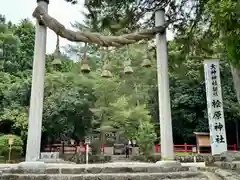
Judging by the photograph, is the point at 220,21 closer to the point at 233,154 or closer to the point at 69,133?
the point at 233,154

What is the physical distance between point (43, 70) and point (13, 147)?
10.7m

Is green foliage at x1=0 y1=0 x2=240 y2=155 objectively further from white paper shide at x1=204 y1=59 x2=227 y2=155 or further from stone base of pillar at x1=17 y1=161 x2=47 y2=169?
stone base of pillar at x1=17 y1=161 x2=47 y2=169

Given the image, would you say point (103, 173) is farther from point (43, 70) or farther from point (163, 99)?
point (43, 70)

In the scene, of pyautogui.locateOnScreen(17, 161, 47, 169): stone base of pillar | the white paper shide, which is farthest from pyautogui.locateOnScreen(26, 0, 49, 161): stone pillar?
the white paper shide

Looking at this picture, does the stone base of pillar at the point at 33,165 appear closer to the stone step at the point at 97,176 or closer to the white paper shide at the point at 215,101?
the stone step at the point at 97,176

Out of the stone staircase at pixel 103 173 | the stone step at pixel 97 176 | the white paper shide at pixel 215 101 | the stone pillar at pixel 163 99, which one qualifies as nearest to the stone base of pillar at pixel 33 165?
the stone staircase at pixel 103 173

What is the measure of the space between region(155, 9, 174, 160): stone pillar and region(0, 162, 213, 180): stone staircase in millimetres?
545

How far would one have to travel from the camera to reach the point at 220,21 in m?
4.27

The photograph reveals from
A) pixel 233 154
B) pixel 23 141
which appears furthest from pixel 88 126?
pixel 233 154

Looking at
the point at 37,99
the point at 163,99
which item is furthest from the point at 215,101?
the point at 37,99

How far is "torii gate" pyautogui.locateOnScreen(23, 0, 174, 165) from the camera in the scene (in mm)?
5410

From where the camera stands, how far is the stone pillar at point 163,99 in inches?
223

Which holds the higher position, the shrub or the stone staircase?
the shrub

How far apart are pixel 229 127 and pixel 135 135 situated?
854cm
